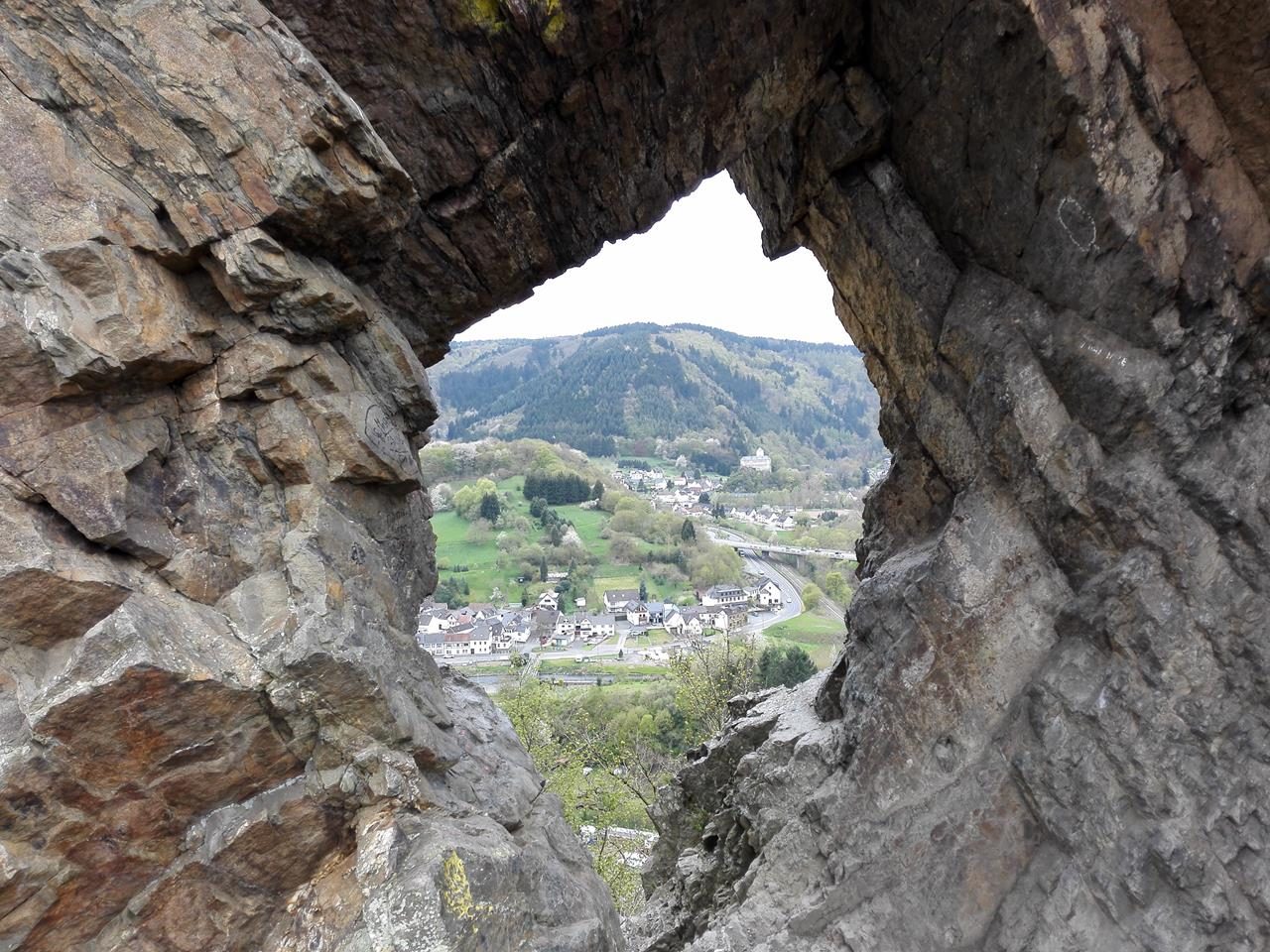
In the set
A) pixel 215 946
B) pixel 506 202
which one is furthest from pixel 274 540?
pixel 506 202

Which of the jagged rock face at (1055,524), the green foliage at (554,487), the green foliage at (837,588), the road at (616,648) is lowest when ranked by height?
the road at (616,648)

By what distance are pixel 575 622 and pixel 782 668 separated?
145 feet

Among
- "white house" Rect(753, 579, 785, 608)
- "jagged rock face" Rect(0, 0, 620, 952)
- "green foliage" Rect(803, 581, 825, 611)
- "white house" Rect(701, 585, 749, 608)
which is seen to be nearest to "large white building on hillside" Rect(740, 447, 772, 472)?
"white house" Rect(753, 579, 785, 608)

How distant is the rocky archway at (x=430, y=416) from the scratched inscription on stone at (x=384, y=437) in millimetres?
129

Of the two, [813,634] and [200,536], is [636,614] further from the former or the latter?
[200,536]

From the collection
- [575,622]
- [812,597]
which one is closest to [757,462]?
[812,597]

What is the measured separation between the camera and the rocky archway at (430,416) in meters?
7.43

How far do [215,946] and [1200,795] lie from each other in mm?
12893

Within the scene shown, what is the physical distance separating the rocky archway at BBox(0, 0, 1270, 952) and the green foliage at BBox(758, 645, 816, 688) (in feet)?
85.2

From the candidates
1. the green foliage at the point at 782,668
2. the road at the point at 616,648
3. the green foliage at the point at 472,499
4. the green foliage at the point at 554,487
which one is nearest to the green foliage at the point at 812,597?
the road at the point at 616,648

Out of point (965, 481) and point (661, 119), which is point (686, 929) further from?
point (661, 119)

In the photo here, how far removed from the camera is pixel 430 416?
11.3 m

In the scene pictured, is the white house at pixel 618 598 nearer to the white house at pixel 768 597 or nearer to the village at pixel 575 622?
the village at pixel 575 622

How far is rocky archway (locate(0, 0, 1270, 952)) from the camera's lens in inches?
293
